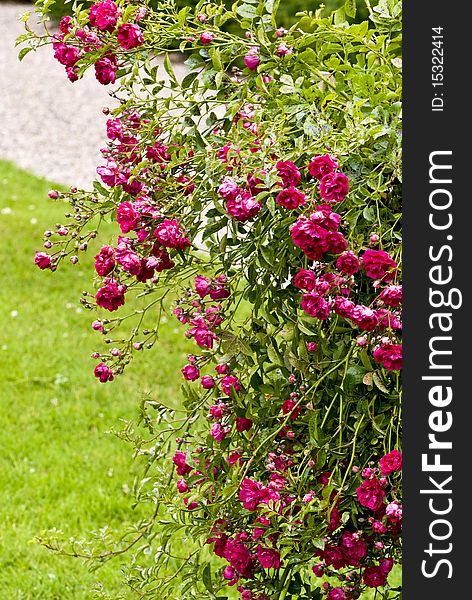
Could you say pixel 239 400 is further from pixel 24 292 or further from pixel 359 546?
pixel 24 292

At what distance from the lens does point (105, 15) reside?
1.95 meters

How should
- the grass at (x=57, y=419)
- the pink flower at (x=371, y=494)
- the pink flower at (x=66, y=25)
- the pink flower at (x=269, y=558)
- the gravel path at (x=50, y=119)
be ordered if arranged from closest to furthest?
1. the pink flower at (x=371, y=494)
2. the pink flower at (x=269, y=558)
3. the pink flower at (x=66, y=25)
4. the grass at (x=57, y=419)
5. the gravel path at (x=50, y=119)

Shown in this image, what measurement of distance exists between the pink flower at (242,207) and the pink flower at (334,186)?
0.43 feet

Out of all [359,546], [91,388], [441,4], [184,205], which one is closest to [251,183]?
[184,205]

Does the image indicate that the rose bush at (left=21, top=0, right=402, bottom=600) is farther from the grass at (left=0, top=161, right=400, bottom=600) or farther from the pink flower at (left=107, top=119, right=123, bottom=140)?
the grass at (left=0, top=161, right=400, bottom=600)

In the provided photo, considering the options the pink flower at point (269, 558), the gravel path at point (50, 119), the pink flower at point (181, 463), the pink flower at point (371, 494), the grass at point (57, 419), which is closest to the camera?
the pink flower at point (371, 494)

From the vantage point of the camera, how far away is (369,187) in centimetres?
198

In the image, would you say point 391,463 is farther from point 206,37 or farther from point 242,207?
point 206,37

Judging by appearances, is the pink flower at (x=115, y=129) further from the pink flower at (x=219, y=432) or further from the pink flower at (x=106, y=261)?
the pink flower at (x=219, y=432)

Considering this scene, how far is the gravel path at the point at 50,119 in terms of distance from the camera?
8.24 m

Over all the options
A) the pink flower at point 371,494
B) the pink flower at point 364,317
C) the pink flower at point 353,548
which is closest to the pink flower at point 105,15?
the pink flower at point 364,317

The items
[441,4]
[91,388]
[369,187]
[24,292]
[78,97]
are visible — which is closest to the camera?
[441,4]

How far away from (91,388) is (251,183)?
305 cm

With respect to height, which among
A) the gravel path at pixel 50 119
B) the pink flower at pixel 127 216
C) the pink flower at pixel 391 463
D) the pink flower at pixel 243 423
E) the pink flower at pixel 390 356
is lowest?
the pink flower at pixel 391 463
